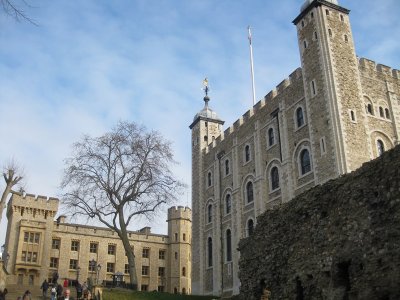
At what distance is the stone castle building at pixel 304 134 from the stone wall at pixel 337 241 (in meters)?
10.7

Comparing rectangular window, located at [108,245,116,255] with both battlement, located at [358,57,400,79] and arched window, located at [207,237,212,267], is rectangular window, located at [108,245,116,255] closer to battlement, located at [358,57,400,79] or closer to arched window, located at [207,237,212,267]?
arched window, located at [207,237,212,267]

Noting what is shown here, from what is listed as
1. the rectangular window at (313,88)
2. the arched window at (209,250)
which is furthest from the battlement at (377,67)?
the arched window at (209,250)

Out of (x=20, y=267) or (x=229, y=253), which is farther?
(x=20, y=267)

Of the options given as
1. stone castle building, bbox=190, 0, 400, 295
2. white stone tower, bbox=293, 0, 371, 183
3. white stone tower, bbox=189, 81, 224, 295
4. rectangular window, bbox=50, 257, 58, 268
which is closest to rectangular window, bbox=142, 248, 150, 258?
rectangular window, bbox=50, 257, 58, 268

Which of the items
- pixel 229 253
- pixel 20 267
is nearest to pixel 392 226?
pixel 229 253

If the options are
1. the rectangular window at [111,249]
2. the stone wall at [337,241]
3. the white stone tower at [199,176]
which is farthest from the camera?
the rectangular window at [111,249]

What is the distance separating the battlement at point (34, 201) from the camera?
5000 centimetres

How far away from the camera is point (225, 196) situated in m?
38.6

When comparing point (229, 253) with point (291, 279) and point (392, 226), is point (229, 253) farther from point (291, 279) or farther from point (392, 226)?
point (392, 226)

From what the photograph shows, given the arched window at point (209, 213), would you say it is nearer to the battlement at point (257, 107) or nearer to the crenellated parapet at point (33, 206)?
the battlement at point (257, 107)

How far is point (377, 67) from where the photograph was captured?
98.3ft

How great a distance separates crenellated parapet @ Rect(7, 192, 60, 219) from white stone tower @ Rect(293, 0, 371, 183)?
33.3m

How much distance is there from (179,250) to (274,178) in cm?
2664

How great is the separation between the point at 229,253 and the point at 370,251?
25.9m
